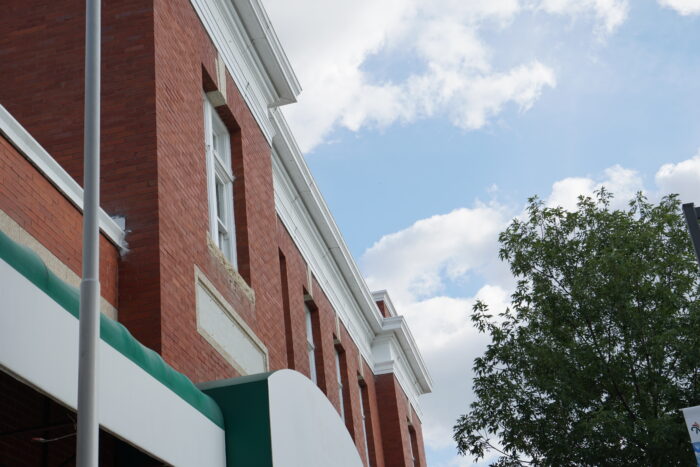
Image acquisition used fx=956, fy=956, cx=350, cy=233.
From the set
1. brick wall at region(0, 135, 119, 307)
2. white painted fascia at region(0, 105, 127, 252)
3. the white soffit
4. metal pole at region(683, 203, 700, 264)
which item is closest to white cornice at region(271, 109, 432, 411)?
white painted fascia at region(0, 105, 127, 252)

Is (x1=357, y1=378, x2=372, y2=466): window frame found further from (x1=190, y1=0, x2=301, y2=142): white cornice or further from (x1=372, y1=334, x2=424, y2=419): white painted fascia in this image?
(x1=190, y1=0, x2=301, y2=142): white cornice

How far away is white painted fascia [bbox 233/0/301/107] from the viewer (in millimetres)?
14402

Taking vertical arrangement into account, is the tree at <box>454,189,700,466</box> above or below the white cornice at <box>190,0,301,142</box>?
below

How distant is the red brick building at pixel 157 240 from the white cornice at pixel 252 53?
3 centimetres

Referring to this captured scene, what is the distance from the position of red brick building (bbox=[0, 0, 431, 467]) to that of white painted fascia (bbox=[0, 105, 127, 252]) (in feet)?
0.06

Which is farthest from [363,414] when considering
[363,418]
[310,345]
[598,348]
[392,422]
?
[598,348]

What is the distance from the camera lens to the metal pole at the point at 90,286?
18.1 ft

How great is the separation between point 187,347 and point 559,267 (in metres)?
9.80

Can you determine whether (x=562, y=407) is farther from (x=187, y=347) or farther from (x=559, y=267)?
(x=187, y=347)

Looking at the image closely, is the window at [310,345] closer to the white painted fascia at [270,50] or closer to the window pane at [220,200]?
the white painted fascia at [270,50]

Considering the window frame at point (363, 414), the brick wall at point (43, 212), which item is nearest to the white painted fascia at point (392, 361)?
the window frame at point (363, 414)

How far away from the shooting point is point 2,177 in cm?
826

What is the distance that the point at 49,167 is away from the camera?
8922 millimetres

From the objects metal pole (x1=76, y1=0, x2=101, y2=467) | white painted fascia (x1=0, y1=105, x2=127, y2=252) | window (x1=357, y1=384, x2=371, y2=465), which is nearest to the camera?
metal pole (x1=76, y1=0, x2=101, y2=467)
